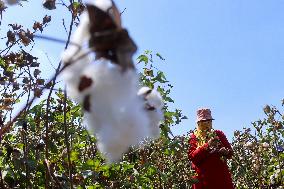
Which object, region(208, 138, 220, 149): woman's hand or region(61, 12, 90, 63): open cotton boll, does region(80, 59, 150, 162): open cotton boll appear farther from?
region(208, 138, 220, 149): woman's hand

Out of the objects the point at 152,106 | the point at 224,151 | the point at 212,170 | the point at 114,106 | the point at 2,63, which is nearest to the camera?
the point at 114,106

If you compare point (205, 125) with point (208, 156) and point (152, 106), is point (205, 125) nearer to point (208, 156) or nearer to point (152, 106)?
point (208, 156)

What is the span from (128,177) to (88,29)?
9.86 feet

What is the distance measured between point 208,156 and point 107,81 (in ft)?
11.6

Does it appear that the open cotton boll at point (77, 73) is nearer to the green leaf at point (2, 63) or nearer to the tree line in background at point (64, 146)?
the tree line in background at point (64, 146)

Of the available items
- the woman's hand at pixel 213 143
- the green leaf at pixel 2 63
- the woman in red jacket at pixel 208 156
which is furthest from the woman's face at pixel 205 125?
the green leaf at pixel 2 63

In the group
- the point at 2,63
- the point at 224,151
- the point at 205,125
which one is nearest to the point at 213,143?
the point at 224,151

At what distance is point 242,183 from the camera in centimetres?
715

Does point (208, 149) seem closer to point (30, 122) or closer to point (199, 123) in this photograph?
point (199, 123)

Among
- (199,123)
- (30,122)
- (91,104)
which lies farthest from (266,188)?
(91,104)

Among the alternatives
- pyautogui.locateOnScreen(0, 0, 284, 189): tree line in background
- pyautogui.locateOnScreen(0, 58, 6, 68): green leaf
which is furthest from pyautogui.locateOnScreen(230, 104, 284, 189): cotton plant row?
pyautogui.locateOnScreen(0, 58, 6, 68): green leaf

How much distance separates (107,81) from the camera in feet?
2.67

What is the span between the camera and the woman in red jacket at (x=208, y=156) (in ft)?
13.8

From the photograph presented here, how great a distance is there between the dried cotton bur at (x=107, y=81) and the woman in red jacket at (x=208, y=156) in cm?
343
